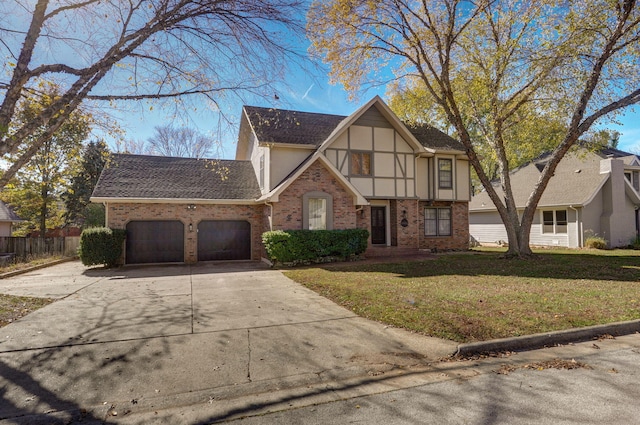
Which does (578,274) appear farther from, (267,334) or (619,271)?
(267,334)

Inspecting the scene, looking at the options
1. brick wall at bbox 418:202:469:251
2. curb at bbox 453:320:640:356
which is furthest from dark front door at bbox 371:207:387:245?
curb at bbox 453:320:640:356

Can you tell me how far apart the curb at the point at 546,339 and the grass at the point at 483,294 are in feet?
0.54

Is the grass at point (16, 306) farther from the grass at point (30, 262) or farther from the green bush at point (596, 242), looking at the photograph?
the green bush at point (596, 242)

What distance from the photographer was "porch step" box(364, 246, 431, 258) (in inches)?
643

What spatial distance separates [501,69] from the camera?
14.6 m

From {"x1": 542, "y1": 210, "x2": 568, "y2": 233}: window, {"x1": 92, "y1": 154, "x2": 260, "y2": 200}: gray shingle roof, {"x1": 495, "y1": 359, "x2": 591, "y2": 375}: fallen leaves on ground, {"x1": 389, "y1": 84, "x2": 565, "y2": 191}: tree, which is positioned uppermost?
{"x1": 389, "y1": 84, "x2": 565, "y2": 191}: tree

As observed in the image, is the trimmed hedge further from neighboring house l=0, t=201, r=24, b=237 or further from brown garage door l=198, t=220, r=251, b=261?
neighboring house l=0, t=201, r=24, b=237

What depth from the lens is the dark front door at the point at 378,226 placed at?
17.6m

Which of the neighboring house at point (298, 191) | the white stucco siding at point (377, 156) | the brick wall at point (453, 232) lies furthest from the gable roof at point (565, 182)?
the white stucco siding at point (377, 156)

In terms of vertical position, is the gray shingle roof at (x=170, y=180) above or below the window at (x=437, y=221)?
above

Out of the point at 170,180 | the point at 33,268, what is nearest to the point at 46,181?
the point at 33,268

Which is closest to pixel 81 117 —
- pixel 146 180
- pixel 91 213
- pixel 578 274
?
pixel 146 180

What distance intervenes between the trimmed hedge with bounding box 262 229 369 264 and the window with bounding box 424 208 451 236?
18.7 feet

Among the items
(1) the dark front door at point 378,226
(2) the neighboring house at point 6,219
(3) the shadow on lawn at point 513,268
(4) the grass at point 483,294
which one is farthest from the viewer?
(2) the neighboring house at point 6,219
